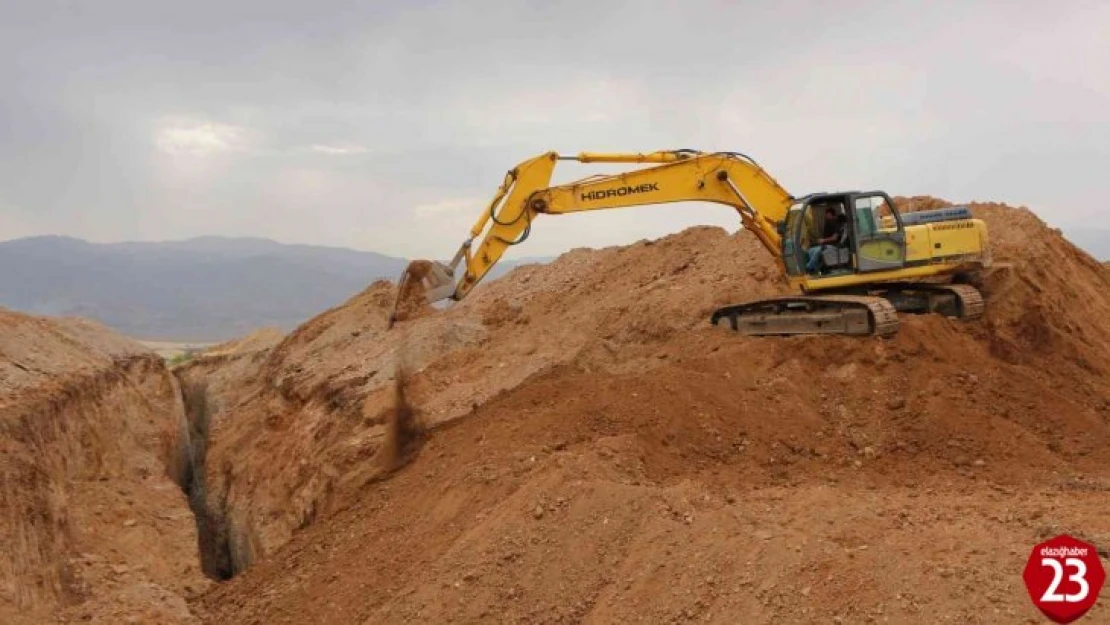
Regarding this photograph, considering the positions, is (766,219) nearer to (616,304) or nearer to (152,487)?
(616,304)

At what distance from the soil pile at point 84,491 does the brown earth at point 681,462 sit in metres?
0.83

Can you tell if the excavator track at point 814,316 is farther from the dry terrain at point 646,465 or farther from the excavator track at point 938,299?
the excavator track at point 938,299

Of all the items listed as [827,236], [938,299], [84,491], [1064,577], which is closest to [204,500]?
[84,491]

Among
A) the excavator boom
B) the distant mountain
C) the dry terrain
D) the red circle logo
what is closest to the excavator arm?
the excavator boom

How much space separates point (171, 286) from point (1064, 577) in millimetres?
163704

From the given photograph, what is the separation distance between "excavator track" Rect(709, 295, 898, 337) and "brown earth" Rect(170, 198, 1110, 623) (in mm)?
290

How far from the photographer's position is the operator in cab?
10633 mm

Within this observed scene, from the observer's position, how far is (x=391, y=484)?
9.05 m

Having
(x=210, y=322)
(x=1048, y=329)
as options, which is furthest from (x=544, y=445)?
(x=210, y=322)

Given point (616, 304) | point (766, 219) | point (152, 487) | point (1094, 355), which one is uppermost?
point (766, 219)

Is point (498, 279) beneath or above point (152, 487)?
above

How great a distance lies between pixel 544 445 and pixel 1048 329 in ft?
20.7

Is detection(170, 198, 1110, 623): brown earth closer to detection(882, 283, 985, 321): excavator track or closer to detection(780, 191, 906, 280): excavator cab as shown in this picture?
detection(882, 283, 985, 321): excavator track

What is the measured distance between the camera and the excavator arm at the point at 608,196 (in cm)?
1008
